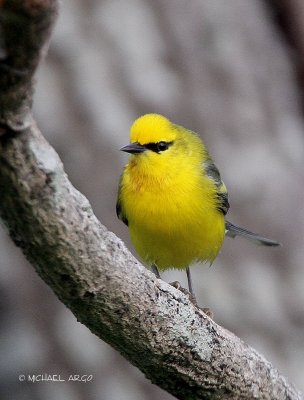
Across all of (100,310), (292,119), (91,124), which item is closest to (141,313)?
(100,310)

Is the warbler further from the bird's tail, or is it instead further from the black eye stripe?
the bird's tail

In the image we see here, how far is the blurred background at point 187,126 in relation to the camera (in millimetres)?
5512

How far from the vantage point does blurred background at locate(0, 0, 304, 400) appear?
5.51 metres

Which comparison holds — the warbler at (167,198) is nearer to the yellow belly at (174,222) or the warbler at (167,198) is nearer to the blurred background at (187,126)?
the yellow belly at (174,222)

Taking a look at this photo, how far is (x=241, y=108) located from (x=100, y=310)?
3.59 m

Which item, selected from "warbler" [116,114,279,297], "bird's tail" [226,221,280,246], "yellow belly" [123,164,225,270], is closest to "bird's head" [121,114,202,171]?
"warbler" [116,114,279,297]

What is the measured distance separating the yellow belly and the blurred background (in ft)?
3.57

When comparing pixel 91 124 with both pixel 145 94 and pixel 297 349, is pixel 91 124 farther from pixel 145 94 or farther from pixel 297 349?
pixel 297 349

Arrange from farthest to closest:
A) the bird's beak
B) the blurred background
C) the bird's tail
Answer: the blurred background → the bird's tail → the bird's beak

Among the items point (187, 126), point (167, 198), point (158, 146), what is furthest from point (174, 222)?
point (187, 126)

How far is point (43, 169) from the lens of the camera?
2.25 metres

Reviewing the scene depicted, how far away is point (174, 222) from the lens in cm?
418

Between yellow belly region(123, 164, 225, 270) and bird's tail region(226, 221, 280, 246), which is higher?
yellow belly region(123, 164, 225, 270)

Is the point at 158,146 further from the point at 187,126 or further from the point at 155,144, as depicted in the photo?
the point at 187,126
